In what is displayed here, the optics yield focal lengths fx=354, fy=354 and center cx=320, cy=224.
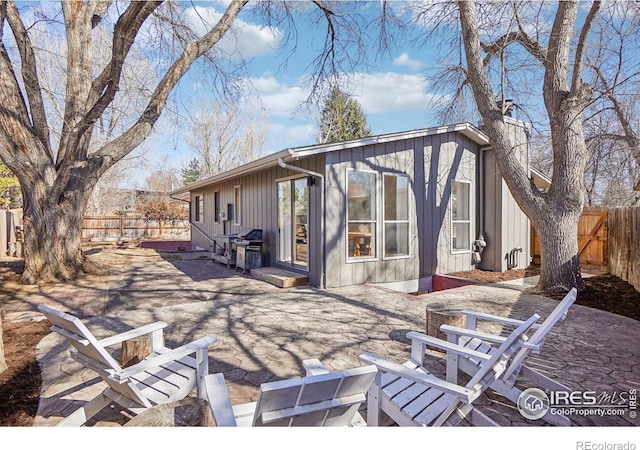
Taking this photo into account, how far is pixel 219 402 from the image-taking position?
1695 mm

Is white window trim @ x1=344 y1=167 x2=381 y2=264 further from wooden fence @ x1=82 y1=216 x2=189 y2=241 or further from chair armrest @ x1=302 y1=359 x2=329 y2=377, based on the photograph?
wooden fence @ x1=82 y1=216 x2=189 y2=241

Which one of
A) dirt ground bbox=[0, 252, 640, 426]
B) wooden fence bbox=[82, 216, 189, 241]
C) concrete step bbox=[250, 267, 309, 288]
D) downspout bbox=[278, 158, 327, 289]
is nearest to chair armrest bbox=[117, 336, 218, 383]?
dirt ground bbox=[0, 252, 640, 426]

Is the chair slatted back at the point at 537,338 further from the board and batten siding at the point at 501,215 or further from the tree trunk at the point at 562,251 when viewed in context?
the board and batten siding at the point at 501,215

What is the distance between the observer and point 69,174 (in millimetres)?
6957

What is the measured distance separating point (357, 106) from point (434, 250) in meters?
16.1

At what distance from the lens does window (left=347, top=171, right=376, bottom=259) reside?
6.46m

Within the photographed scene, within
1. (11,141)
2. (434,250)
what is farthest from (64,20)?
(434,250)

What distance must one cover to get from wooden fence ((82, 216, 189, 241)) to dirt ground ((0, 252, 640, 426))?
399 inches

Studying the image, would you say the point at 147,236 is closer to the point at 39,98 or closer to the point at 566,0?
the point at 39,98

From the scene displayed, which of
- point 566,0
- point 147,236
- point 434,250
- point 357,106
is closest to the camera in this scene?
point 566,0

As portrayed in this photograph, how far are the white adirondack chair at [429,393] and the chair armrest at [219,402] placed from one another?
30.5 inches

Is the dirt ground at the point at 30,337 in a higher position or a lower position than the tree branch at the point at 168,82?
lower

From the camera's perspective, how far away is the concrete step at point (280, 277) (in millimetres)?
6494

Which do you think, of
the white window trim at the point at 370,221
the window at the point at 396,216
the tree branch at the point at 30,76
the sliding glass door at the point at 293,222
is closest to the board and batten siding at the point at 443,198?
the window at the point at 396,216
